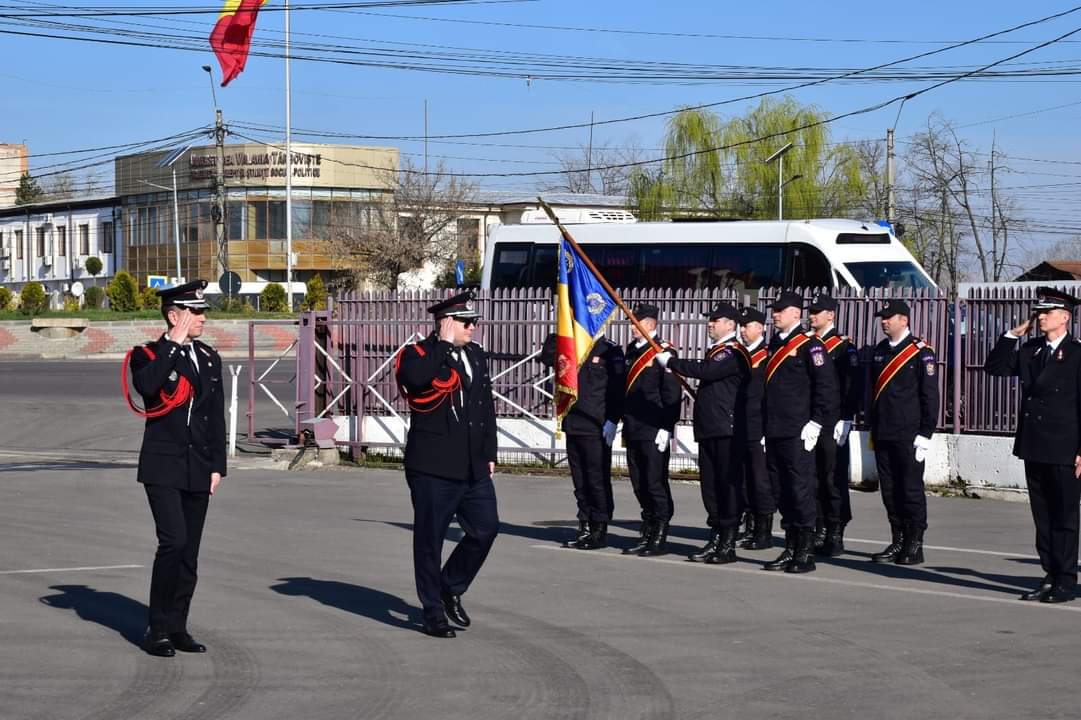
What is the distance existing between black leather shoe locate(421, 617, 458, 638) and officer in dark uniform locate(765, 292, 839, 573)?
3266 mm

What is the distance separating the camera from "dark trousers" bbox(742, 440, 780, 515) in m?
10.7

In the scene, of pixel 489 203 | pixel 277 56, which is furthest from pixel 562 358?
pixel 489 203

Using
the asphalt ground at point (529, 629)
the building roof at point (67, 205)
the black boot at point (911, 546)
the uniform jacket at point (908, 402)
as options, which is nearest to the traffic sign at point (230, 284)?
the asphalt ground at point (529, 629)

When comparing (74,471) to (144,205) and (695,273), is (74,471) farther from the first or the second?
(144,205)

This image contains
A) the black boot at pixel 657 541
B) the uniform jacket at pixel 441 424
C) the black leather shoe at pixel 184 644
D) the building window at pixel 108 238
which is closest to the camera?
the black leather shoe at pixel 184 644

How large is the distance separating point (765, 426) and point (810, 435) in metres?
0.33

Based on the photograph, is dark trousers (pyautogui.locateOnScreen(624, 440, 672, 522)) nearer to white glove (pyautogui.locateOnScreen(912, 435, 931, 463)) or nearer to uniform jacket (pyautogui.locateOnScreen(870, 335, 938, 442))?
uniform jacket (pyautogui.locateOnScreen(870, 335, 938, 442))

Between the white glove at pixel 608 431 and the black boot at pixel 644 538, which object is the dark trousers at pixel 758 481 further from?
the white glove at pixel 608 431

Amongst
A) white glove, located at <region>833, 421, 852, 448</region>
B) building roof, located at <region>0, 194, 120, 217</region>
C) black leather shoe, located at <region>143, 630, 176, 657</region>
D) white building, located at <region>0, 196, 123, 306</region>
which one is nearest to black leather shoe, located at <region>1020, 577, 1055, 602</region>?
white glove, located at <region>833, 421, 852, 448</region>

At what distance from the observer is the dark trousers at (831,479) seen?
11172 mm

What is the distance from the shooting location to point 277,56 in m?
27.3

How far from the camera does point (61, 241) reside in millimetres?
86375

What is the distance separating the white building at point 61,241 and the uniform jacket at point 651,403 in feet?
250

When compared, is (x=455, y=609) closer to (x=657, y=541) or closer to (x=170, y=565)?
(x=170, y=565)
